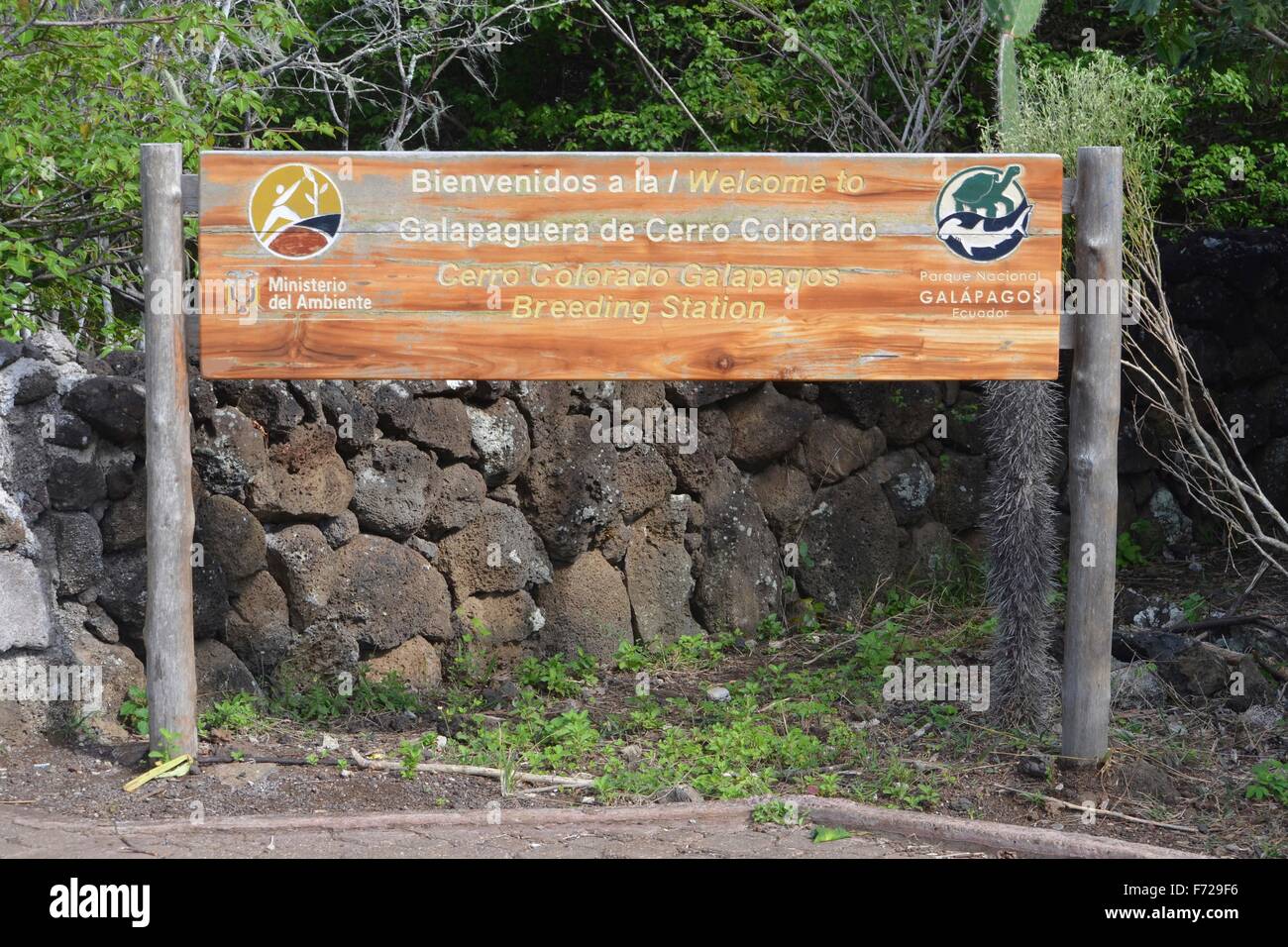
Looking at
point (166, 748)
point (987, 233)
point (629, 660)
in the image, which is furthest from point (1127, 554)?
point (166, 748)

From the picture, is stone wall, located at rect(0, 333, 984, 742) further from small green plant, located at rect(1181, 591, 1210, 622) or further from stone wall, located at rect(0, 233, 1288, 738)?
small green plant, located at rect(1181, 591, 1210, 622)

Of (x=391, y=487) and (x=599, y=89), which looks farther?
(x=599, y=89)

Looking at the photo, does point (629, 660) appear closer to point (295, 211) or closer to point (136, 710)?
point (136, 710)

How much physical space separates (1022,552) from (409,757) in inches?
107

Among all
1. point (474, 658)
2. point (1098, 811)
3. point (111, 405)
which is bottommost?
point (1098, 811)

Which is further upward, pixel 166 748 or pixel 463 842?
pixel 166 748

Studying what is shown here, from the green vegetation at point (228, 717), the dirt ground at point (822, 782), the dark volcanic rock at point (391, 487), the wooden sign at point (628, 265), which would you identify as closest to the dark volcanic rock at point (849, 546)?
the dirt ground at point (822, 782)

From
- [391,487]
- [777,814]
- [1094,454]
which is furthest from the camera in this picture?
[391,487]

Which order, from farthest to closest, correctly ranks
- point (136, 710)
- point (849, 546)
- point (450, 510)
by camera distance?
point (849, 546) < point (450, 510) < point (136, 710)

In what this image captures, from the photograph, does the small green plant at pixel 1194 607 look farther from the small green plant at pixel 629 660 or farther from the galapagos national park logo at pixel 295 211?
the galapagos national park logo at pixel 295 211

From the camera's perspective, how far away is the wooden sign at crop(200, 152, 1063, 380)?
16.1 ft

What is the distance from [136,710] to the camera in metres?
5.41

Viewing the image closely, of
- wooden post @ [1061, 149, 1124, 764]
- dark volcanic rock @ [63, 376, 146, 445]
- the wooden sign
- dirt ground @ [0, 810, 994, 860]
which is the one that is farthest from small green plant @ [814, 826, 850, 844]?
dark volcanic rock @ [63, 376, 146, 445]

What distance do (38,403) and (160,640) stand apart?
1.19m
